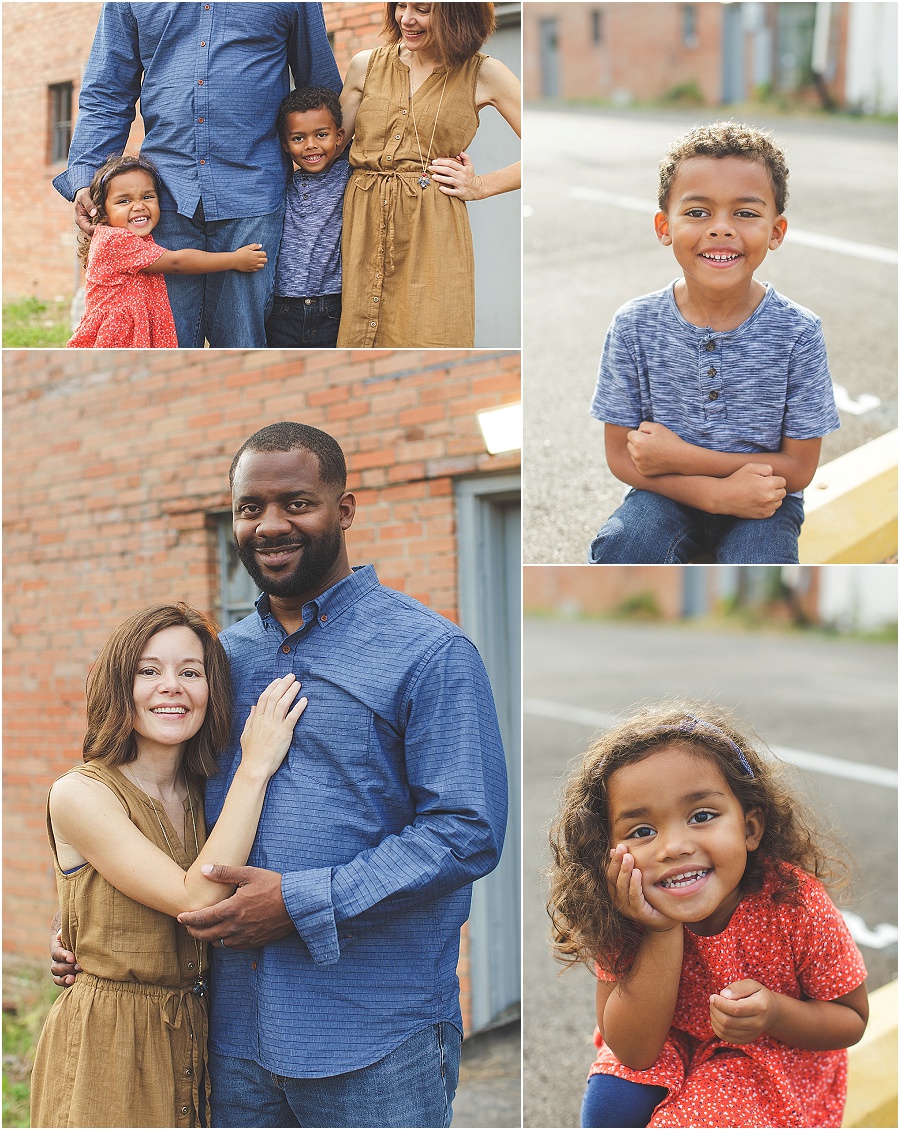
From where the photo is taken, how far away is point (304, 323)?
2.90 metres

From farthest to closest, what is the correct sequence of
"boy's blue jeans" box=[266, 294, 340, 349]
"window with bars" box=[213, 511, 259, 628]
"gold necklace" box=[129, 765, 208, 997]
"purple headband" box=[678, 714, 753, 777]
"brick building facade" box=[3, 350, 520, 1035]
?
1. "window with bars" box=[213, 511, 259, 628]
2. "brick building facade" box=[3, 350, 520, 1035]
3. "boy's blue jeans" box=[266, 294, 340, 349]
4. "gold necklace" box=[129, 765, 208, 997]
5. "purple headband" box=[678, 714, 753, 777]

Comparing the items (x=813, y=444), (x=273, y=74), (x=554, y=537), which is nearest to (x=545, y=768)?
(x=554, y=537)

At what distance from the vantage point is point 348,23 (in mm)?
2715

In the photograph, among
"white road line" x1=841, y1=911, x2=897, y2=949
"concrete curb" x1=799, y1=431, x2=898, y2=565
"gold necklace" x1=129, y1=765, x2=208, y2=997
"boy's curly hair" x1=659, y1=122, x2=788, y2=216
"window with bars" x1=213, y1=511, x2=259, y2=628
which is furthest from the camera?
"white road line" x1=841, y1=911, x2=897, y2=949

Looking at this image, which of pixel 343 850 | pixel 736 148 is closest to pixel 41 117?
pixel 736 148

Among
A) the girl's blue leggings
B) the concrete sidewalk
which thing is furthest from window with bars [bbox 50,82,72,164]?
the concrete sidewalk

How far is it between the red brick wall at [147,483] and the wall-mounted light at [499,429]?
3 centimetres

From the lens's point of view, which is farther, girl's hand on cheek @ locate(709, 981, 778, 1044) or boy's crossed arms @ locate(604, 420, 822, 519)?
boy's crossed arms @ locate(604, 420, 822, 519)

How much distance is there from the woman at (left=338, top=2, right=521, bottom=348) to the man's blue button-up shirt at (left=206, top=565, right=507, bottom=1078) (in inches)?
40.8

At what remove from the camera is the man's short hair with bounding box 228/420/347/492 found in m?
2.23

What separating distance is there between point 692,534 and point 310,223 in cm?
133

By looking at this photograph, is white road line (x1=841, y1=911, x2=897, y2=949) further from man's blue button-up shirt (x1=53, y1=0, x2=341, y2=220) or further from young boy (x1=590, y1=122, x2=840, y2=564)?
man's blue button-up shirt (x1=53, y1=0, x2=341, y2=220)

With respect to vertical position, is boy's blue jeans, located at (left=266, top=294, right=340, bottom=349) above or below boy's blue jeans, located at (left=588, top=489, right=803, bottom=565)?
above

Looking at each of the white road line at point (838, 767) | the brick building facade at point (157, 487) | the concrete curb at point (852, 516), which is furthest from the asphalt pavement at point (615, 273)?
the white road line at point (838, 767)
